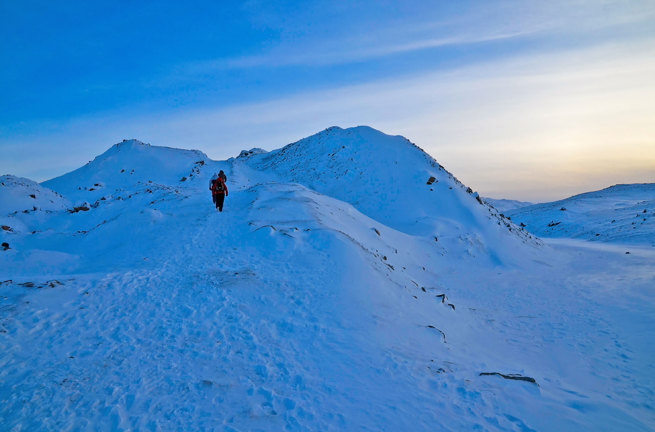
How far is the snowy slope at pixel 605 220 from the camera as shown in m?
31.5

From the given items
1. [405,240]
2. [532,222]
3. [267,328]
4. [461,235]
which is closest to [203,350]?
[267,328]

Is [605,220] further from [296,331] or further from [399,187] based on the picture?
[296,331]

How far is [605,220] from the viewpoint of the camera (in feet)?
129

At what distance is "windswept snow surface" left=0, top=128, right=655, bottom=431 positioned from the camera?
577cm

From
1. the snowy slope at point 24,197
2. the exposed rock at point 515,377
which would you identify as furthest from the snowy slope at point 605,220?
the snowy slope at point 24,197

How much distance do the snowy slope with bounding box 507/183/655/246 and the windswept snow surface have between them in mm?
14020

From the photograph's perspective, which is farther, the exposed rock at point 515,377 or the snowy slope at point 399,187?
the snowy slope at point 399,187

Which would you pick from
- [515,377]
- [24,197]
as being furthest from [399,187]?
[24,197]

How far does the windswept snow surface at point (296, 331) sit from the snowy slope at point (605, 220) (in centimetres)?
1402

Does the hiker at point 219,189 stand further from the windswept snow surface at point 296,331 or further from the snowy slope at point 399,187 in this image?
the snowy slope at point 399,187

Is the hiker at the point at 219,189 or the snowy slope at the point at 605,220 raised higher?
the hiker at the point at 219,189

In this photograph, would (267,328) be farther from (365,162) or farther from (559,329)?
(365,162)

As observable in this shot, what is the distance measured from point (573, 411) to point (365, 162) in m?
28.6

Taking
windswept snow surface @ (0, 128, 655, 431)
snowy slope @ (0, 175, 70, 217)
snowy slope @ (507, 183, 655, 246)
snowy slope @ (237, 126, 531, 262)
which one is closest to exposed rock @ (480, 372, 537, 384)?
windswept snow surface @ (0, 128, 655, 431)
